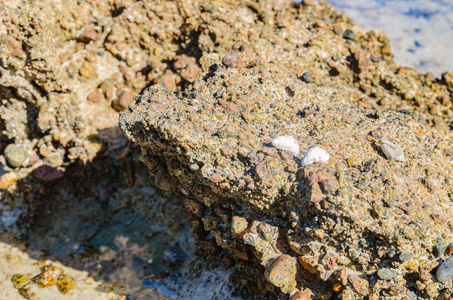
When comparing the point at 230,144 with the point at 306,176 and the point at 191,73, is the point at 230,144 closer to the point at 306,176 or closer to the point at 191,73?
the point at 306,176

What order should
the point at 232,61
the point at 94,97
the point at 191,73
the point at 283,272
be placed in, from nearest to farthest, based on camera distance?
the point at 283,272 < the point at 232,61 < the point at 191,73 < the point at 94,97

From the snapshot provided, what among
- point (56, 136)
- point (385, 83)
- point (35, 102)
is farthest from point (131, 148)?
point (385, 83)

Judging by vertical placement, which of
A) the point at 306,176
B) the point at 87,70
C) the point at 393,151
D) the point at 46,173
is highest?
the point at 393,151

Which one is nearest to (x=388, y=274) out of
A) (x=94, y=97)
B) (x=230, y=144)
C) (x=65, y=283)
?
(x=230, y=144)

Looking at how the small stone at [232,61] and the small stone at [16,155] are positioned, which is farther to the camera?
the small stone at [16,155]

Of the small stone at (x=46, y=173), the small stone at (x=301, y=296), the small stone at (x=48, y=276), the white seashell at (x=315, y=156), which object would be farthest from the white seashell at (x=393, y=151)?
the small stone at (x=46, y=173)

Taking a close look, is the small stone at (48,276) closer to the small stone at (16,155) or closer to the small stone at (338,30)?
the small stone at (16,155)

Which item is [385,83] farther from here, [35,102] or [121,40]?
[35,102]
